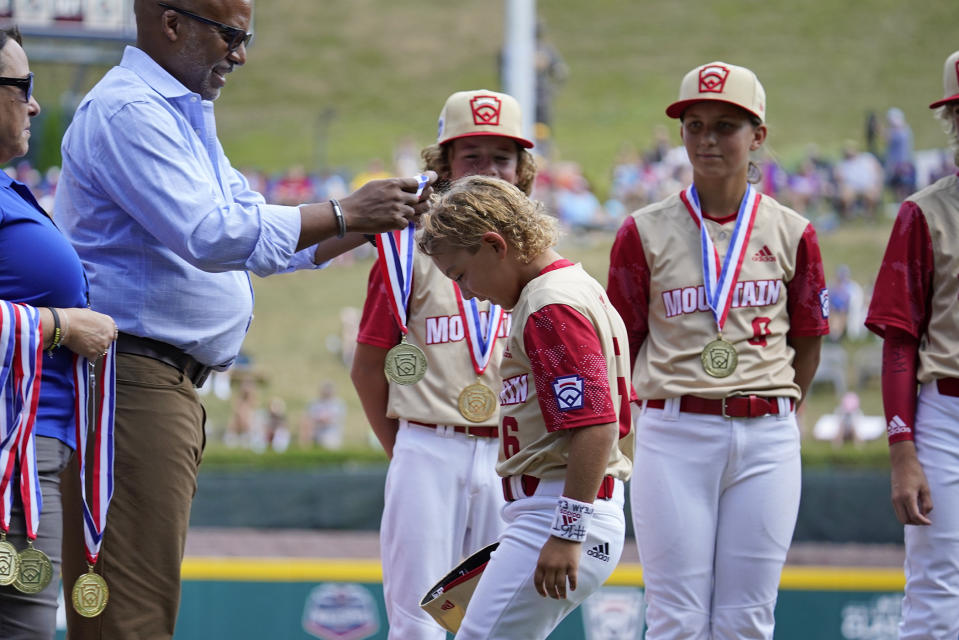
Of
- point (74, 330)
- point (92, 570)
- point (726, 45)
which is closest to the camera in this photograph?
point (74, 330)

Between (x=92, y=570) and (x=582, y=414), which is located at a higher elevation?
(x=582, y=414)

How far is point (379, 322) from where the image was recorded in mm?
4012

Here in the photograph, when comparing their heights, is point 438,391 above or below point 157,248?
below

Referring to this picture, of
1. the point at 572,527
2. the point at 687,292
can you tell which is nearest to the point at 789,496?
the point at 687,292

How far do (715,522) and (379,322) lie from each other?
1.30 metres

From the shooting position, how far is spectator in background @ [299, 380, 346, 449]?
14340 millimetres

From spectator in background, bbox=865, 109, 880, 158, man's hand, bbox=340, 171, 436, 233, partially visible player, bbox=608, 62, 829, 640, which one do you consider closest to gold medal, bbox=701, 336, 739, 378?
partially visible player, bbox=608, 62, 829, 640

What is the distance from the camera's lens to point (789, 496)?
3791 mm

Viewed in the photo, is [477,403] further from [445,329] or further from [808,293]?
[808,293]

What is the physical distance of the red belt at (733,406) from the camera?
3.77m

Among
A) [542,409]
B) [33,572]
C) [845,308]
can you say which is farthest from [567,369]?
[845,308]

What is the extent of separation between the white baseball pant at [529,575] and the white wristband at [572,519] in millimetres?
79

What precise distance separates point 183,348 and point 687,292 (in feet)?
5.49

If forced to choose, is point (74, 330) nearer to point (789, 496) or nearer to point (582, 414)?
point (582, 414)
